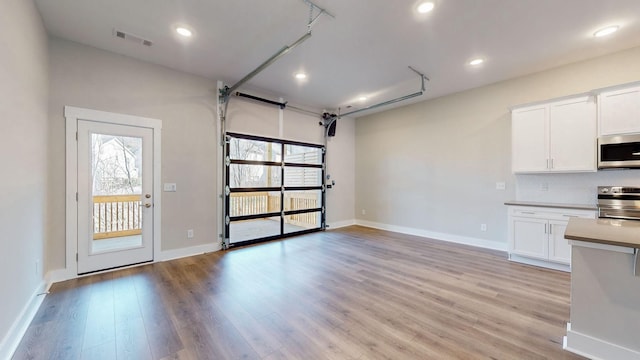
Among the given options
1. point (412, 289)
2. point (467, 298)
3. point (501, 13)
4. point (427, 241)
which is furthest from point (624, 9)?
point (427, 241)

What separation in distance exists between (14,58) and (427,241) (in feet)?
19.9

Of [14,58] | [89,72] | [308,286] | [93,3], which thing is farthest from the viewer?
[89,72]

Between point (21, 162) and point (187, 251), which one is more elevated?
point (21, 162)

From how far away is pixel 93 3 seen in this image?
8.41ft

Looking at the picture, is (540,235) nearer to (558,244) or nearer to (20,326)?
(558,244)

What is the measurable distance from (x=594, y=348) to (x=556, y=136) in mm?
3086

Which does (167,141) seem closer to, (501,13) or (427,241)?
(501,13)

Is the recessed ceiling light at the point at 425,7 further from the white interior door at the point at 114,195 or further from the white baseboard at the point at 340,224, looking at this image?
the white baseboard at the point at 340,224

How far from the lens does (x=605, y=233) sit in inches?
69.4

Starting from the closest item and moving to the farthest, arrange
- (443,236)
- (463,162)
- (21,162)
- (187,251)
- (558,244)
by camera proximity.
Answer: (21,162)
(558,244)
(187,251)
(463,162)
(443,236)

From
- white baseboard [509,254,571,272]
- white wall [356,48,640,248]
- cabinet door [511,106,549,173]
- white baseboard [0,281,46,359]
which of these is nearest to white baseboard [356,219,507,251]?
white wall [356,48,640,248]

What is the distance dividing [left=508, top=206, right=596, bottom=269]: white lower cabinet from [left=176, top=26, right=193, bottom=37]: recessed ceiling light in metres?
5.20

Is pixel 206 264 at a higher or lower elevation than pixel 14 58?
lower

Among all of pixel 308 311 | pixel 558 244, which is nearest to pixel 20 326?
pixel 308 311
